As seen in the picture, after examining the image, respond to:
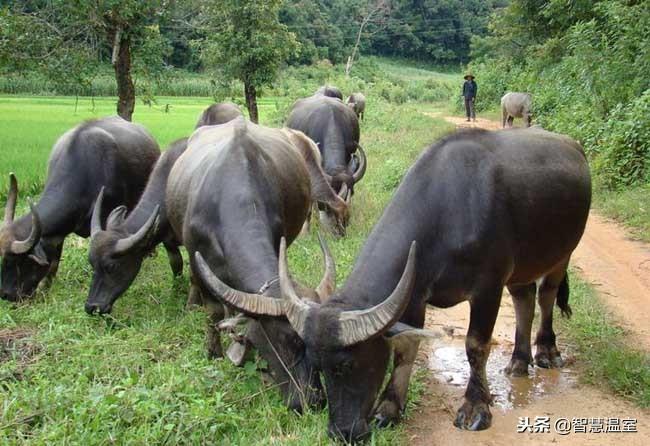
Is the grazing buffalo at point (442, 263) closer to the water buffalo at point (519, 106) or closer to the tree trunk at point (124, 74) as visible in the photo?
the tree trunk at point (124, 74)

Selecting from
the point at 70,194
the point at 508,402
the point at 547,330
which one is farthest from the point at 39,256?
the point at 547,330

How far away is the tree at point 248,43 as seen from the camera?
18.7 m

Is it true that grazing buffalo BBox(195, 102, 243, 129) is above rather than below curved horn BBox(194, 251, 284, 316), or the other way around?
above

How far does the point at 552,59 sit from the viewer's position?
21.0 metres

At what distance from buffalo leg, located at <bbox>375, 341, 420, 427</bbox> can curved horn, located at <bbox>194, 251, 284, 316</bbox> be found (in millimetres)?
839

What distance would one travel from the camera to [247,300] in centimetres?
445

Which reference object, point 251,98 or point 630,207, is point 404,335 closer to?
point 630,207

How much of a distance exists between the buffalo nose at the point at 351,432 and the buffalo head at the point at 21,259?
433 centimetres

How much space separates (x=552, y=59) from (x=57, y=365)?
62.3ft

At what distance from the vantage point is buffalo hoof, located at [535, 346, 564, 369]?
549 centimetres

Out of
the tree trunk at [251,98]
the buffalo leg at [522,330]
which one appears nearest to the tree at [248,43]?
the tree trunk at [251,98]

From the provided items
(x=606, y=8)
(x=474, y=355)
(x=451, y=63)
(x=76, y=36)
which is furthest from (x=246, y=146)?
Result: (x=451, y=63)

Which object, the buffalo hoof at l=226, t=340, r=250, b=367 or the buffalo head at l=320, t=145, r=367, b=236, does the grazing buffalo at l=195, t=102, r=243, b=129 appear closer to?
the buffalo head at l=320, t=145, r=367, b=236

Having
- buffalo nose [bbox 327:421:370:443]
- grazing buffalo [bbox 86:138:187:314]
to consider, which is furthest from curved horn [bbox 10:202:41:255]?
buffalo nose [bbox 327:421:370:443]
